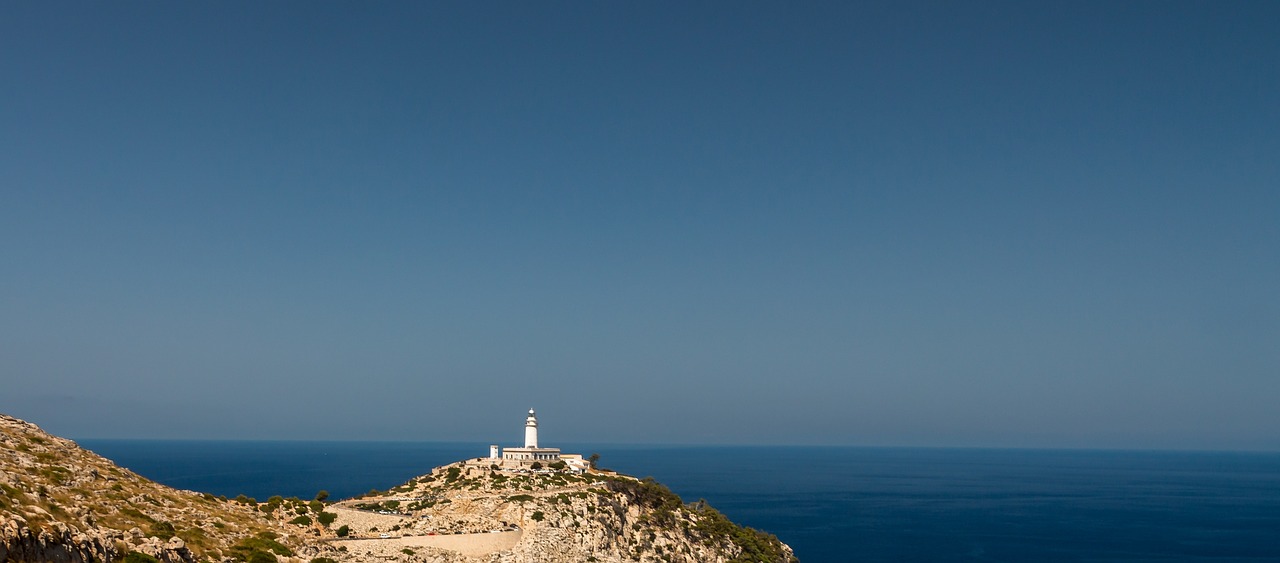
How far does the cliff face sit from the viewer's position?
3025cm

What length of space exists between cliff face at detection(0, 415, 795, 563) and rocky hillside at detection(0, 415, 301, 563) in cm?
8

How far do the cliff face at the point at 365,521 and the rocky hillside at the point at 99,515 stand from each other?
0.27 feet

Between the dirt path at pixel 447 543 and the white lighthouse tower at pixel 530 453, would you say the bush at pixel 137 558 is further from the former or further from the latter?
the white lighthouse tower at pixel 530 453

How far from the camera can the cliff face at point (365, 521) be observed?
3025 cm

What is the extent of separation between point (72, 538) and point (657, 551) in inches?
1794

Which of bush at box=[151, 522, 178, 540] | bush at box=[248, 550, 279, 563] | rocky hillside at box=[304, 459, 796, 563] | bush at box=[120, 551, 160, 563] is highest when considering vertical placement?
bush at box=[120, 551, 160, 563]

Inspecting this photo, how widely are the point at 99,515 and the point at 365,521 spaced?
64.3 ft

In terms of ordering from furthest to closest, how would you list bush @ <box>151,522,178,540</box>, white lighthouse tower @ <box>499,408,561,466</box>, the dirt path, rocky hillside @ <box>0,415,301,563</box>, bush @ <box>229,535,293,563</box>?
1. white lighthouse tower @ <box>499,408,561,466</box>
2. the dirt path
3. bush @ <box>229,535,293,563</box>
4. bush @ <box>151,522,178,540</box>
5. rocky hillside @ <box>0,415,301,563</box>

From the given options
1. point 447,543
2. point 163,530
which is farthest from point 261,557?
point 447,543

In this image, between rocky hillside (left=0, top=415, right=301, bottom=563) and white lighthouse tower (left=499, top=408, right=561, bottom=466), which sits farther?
white lighthouse tower (left=499, top=408, right=561, bottom=466)

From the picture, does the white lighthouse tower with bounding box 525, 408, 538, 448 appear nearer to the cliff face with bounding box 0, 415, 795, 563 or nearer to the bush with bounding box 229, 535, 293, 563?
the cliff face with bounding box 0, 415, 795, 563

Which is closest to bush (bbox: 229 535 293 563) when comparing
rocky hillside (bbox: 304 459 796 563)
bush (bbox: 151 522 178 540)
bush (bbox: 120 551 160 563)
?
bush (bbox: 151 522 178 540)

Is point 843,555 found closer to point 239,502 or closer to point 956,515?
point 956,515

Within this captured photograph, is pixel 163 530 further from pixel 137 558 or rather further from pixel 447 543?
pixel 447 543
